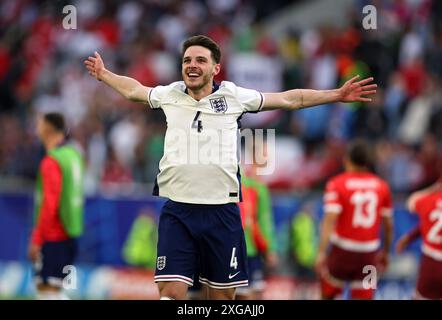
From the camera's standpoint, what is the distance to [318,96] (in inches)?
349

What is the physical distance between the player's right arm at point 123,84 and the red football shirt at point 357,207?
3.53 metres

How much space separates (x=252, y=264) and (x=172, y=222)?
366cm

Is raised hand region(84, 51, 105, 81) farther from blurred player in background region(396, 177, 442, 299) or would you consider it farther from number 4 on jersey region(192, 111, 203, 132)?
blurred player in background region(396, 177, 442, 299)

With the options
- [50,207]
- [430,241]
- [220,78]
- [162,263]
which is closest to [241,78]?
[220,78]

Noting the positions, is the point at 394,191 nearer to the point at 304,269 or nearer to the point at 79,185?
the point at 304,269

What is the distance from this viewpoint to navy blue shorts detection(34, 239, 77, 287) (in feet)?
38.8

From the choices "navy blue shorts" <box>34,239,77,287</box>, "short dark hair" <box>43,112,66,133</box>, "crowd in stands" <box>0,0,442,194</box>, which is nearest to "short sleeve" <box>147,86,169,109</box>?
"short dark hair" <box>43,112,66,133</box>

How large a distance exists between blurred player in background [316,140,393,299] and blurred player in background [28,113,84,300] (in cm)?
267

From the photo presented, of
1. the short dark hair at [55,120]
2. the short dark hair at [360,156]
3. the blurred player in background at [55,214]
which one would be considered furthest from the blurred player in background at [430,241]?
the short dark hair at [55,120]

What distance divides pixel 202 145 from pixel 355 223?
3698 millimetres

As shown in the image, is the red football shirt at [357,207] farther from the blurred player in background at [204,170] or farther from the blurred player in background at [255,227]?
the blurred player in background at [204,170]

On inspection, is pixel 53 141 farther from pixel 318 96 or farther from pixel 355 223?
pixel 318 96

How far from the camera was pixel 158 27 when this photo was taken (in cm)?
2186
